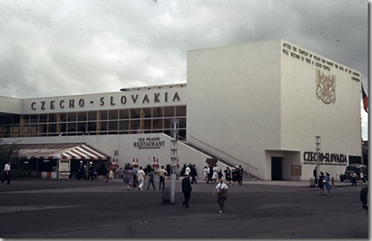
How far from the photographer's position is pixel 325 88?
60.1m

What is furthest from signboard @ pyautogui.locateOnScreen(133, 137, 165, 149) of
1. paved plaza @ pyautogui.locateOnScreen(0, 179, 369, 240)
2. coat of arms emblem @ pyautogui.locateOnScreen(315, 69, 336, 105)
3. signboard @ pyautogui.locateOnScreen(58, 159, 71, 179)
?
paved plaza @ pyautogui.locateOnScreen(0, 179, 369, 240)

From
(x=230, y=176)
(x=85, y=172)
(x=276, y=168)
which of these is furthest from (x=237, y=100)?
(x=85, y=172)

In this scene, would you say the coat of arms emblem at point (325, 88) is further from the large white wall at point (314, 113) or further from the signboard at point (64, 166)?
the signboard at point (64, 166)

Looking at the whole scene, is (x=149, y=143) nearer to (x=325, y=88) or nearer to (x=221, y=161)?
(x=221, y=161)

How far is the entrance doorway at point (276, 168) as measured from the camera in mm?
54562

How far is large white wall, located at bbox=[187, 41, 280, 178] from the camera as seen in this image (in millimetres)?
52225

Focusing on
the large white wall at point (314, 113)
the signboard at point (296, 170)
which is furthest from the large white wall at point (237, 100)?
the signboard at point (296, 170)

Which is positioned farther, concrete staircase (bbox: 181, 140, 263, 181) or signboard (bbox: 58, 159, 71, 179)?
signboard (bbox: 58, 159, 71, 179)

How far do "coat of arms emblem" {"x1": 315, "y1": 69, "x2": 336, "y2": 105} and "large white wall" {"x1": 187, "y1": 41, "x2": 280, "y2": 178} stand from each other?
8.83m

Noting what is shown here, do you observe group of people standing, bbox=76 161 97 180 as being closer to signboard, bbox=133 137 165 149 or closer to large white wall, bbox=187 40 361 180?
signboard, bbox=133 137 165 149

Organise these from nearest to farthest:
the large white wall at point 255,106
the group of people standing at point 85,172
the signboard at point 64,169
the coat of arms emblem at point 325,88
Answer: the group of people standing at point 85,172
the signboard at point 64,169
the large white wall at point 255,106
the coat of arms emblem at point 325,88

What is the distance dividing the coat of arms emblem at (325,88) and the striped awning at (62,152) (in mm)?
25109

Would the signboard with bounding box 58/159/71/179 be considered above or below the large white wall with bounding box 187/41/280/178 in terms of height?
below

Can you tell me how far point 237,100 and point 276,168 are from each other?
8.45 metres
